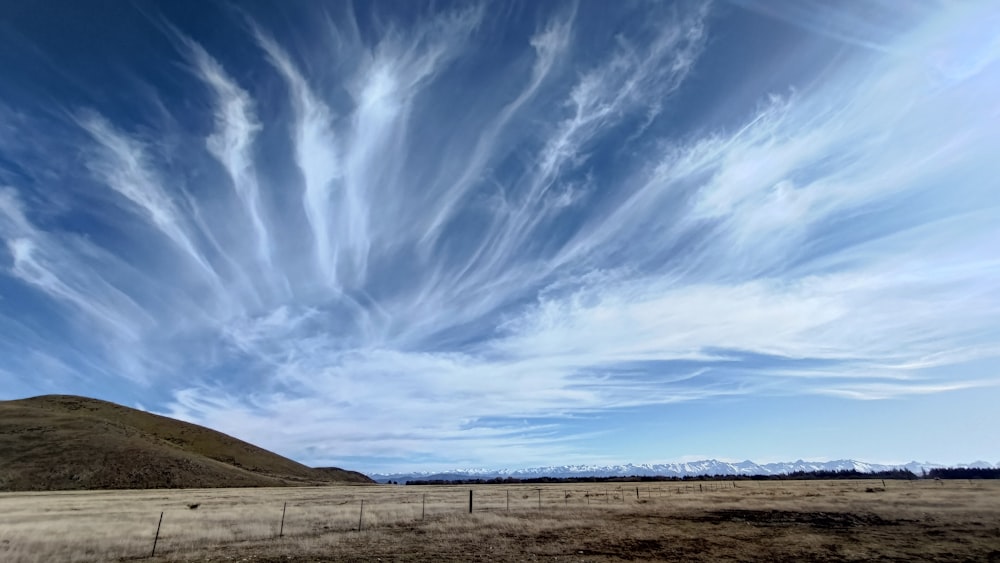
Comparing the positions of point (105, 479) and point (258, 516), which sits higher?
point (105, 479)

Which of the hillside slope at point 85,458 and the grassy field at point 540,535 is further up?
the hillside slope at point 85,458

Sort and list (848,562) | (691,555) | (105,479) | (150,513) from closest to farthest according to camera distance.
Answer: (848,562)
(691,555)
(150,513)
(105,479)

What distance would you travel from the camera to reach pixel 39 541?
3125cm

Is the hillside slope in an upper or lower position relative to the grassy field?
upper

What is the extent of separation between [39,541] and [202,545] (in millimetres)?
10722

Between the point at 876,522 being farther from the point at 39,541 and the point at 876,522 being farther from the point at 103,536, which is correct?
the point at 39,541

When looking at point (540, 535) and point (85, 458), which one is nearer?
point (540, 535)

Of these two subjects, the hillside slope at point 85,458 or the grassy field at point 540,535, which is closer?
the grassy field at point 540,535

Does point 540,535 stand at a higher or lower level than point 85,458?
lower

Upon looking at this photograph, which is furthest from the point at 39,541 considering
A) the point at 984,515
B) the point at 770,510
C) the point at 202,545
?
the point at 984,515

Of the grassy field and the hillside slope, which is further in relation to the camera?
the hillside slope

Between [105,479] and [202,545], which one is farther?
[105,479]

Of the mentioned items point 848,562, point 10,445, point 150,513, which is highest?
point 10,445

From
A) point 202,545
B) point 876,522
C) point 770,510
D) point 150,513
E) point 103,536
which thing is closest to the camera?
point 202,545
